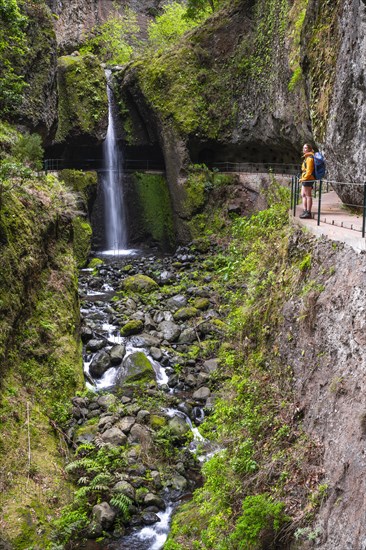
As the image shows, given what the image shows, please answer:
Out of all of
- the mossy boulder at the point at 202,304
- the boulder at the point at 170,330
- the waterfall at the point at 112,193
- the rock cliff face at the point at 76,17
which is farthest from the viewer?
the rock cliff face at the point at 76,17

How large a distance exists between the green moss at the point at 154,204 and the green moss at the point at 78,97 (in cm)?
401

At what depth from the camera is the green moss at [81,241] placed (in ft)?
76.2

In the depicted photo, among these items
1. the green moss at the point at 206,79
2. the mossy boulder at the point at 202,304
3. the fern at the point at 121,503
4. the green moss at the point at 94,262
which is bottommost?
the fern at the point at 121,503

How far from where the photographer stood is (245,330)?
10.3 m

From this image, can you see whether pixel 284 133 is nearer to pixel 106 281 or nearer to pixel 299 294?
pixel 106 281

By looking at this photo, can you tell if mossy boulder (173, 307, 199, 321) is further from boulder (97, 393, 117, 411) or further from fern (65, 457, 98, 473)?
fern (65, 457, 98, 473)

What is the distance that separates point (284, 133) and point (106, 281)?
1045 centimetres

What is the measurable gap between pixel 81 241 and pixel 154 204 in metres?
6.29

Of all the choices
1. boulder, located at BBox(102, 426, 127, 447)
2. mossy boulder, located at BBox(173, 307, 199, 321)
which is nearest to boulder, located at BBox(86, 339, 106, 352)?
mossy boulder, located at BBox(173, 307, 199, 321)

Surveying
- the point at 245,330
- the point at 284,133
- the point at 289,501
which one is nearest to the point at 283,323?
the point at 245,330

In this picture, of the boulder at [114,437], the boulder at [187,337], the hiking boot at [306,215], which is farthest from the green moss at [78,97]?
the boulder at [114,437]

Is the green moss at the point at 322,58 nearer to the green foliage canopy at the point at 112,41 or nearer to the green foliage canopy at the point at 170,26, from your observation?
the green foliage canopy at the point at 112,41

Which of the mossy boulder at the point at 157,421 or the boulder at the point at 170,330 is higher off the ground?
the boulder at the point at 170,330

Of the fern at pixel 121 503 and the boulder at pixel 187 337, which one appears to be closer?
the fern at pixel 121 503
